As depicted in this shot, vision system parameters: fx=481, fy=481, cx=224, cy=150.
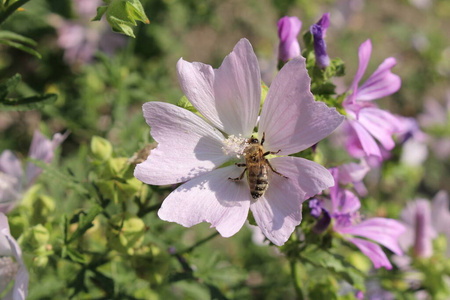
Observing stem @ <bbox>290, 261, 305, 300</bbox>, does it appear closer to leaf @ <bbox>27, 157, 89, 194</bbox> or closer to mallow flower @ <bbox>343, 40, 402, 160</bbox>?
mallow flower @ <bbox>343, 40, 402, 160</bbox>

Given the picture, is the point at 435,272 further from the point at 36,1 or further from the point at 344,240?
the point at 36,1

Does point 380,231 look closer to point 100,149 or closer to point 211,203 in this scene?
point 211,203

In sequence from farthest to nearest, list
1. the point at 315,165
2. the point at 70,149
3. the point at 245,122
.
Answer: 1. the point at 70,149
2. the point at 245,122
3. the point at 315,165

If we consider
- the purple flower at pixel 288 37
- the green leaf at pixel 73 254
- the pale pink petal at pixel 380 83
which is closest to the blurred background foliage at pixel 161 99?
the green leaf at pixel 73 254

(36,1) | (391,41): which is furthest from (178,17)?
(391,41)

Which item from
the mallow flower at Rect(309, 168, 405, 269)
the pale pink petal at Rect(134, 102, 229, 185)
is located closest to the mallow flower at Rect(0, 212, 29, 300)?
the pale pink petal at Rect(134, 102, 229, 185)

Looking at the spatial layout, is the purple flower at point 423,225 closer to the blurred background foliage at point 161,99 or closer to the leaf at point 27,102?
the blurred background foliage at point 161,99
